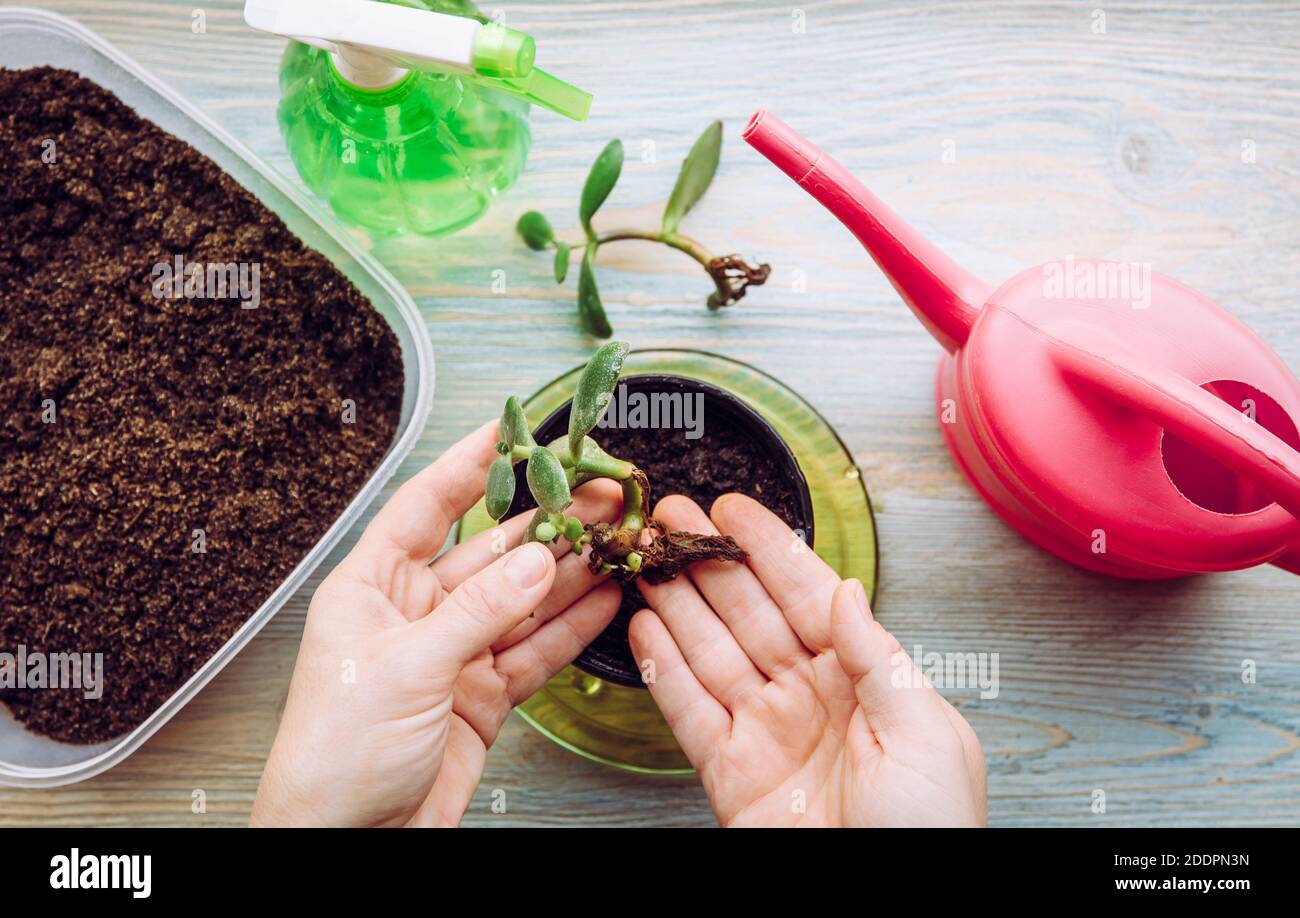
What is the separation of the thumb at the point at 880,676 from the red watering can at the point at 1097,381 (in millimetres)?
184

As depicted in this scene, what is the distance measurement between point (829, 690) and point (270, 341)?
61 cm

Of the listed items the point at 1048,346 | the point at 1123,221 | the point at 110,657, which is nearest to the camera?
the point at 1048,346

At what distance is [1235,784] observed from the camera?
Answer: 0.94 meters

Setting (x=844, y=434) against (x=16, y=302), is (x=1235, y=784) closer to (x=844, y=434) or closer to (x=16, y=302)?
(x=844, y=434)

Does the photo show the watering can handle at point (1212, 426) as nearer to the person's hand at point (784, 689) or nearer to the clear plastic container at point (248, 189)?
the person's hand at point (784, 689)

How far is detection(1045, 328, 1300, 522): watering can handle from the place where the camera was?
25.3 inches

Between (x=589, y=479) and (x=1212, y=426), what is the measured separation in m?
0.45

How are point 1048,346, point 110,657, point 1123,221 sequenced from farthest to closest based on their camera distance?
point 1123,221, point 110,657, point 1048,346

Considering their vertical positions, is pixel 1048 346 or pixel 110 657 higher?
pixel 1048 346

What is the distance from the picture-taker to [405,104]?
0.81 meters

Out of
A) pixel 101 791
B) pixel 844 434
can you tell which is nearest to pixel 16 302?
pixel 101 791

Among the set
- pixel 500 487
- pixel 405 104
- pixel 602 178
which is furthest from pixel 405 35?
pixel 500 487

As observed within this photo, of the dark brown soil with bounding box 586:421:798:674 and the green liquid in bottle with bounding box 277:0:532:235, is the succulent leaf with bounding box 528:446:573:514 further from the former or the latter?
the green liquid in bottle with bounding box 277:0:532:235

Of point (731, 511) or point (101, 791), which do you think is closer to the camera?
point (731, 511)
